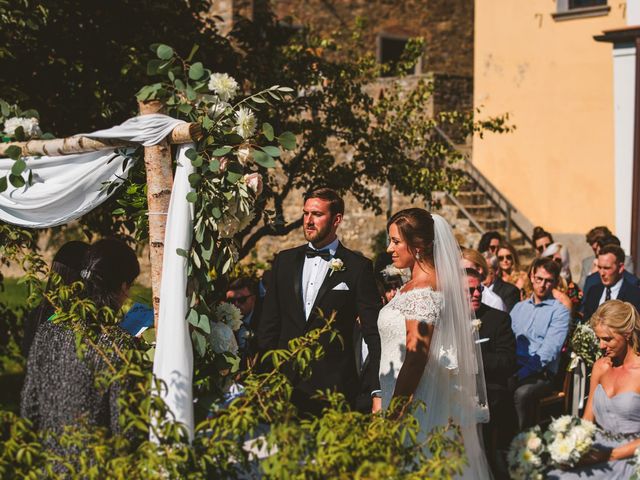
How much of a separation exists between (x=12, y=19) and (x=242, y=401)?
447 cm

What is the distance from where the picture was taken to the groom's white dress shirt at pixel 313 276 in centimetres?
555

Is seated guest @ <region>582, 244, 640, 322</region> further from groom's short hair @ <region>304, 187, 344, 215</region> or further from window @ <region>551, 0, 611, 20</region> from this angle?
window @ <region>551, 0, 611, 20</region>

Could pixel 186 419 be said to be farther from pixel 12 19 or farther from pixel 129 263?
pixel 12 19

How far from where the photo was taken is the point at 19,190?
4836 millimetres

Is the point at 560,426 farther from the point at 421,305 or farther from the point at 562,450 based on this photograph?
the point at 421,305

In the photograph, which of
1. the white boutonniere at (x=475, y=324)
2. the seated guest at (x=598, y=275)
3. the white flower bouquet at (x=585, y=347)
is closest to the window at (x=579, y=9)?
the seated guest at (x=598, y=275)

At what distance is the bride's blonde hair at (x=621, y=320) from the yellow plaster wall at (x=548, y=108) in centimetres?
1003

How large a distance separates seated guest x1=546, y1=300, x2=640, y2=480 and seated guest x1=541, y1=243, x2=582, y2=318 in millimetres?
2264

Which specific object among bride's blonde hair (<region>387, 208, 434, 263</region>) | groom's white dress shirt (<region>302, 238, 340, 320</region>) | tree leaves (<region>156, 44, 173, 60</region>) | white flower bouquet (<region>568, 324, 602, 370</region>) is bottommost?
white flower bouquet (<region>568, 324, 602, 370</region>)

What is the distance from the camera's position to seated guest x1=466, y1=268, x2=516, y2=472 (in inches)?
262

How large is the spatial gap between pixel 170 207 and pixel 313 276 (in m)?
1.63

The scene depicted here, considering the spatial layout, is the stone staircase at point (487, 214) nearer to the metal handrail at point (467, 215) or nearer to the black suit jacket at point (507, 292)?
the metal handrail at point (467, 215)

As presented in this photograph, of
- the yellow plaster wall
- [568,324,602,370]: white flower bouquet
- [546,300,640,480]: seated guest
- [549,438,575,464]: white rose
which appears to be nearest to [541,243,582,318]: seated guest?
[568,324,602,370]: white flower bouquet

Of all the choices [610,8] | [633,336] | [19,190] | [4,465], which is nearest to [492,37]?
[610,8]
